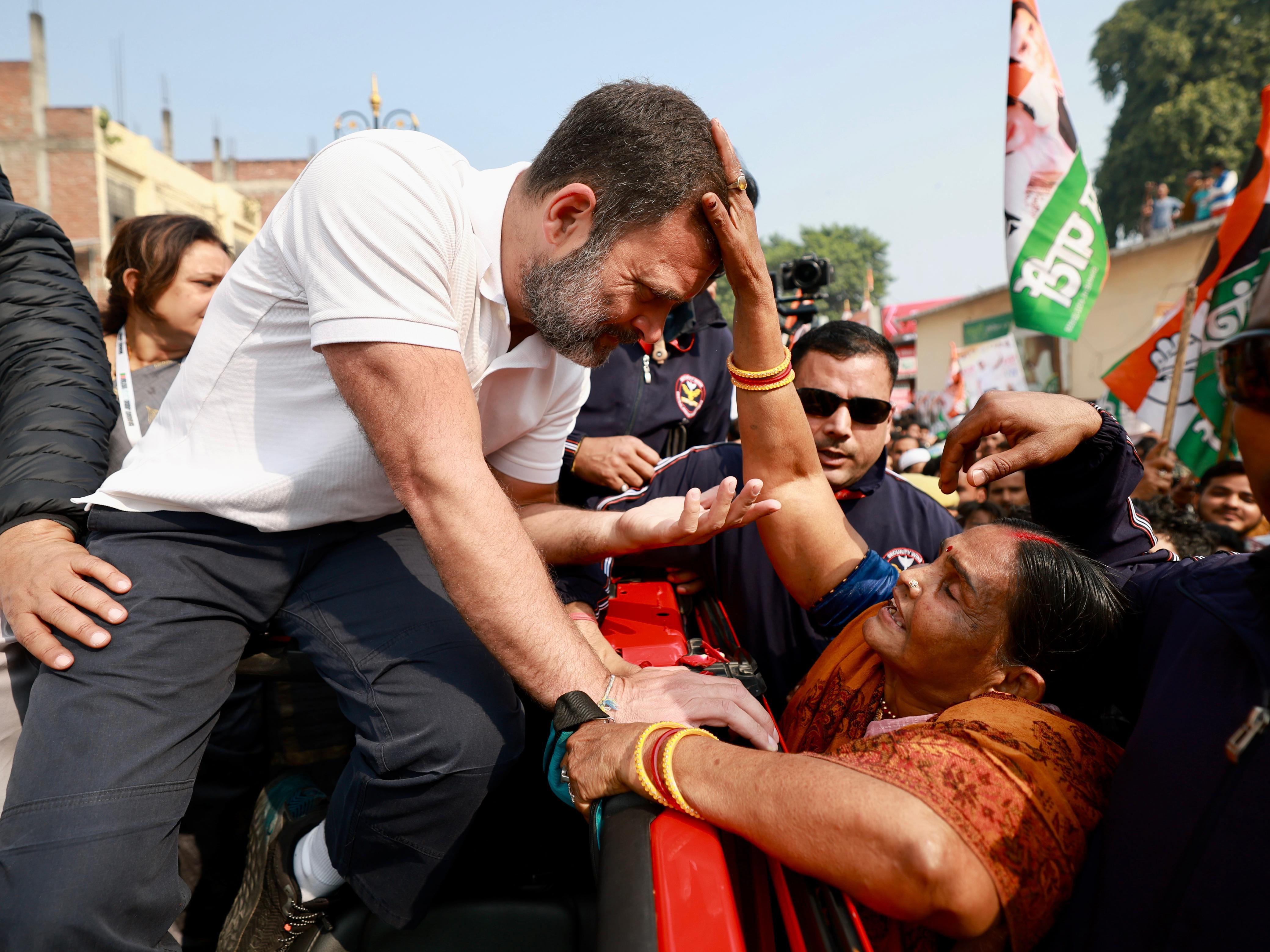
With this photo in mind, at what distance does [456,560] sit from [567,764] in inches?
15.3

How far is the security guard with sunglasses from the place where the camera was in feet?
8.57

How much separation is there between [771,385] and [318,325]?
3.57ft

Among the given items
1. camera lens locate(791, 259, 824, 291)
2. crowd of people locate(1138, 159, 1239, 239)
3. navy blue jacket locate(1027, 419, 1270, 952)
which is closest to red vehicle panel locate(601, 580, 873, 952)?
navy blue jacket locate(1027, 419, 1270, 952)

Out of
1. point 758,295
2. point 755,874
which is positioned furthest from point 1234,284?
point 755,874

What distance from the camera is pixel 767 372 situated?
6.79ft

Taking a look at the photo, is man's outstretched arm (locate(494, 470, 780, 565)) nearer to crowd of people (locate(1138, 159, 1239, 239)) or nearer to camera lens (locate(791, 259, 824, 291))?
camera lens (locate(791, 259, 824, 291))

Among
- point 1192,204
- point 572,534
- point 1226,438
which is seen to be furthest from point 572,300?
point 1192,204

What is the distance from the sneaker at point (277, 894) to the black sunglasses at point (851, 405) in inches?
74.1

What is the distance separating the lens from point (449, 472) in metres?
1.43

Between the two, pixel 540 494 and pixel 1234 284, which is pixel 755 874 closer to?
pixel 540 494

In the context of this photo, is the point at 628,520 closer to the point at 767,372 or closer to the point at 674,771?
the point at 767,372

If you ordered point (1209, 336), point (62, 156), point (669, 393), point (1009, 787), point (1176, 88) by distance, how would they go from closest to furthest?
point (1009, 787)
point (669, 393)
point (1209, 336)
point (62, 156)
point (1176, 88)

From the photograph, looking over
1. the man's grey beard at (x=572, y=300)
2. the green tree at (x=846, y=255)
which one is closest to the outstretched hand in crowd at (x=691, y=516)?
the man's grey beard at (x=572, y=300)

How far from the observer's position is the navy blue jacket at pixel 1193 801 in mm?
1003
